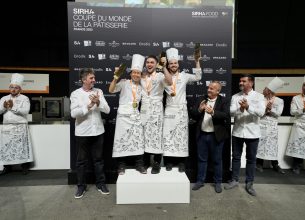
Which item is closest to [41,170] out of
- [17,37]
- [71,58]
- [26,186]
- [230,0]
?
[26,186]

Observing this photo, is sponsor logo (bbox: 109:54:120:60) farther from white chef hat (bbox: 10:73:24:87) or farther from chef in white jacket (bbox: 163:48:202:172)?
white chef hat (bbox: 10:73:24:87)

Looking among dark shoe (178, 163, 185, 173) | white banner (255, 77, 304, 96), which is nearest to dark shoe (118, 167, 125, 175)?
dark shoe (178, 163, 185, 173)

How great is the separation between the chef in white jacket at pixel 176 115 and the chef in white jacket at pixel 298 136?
74.7 inches

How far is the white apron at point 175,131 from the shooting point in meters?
3.28

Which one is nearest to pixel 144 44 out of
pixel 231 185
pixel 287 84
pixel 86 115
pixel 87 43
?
pixel 87 43

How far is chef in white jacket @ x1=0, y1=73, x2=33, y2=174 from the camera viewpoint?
3.98 metres

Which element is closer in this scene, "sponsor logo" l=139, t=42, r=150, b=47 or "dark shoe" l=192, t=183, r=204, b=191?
"dark shoe" l=192, t=183, r=204, b=191

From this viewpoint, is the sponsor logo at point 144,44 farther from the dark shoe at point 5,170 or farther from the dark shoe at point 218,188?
the dark shoe at point 5,170

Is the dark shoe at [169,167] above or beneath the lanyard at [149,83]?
beneath

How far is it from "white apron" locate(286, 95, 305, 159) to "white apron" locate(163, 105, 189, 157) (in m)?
1.92

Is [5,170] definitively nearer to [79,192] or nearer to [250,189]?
[79,192]

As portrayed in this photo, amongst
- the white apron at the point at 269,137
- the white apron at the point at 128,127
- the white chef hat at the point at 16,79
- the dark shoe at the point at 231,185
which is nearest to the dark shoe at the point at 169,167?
the white apron at the point at 128,127

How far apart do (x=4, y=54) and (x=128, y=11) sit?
362cm

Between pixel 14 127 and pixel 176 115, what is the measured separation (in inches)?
92.3
